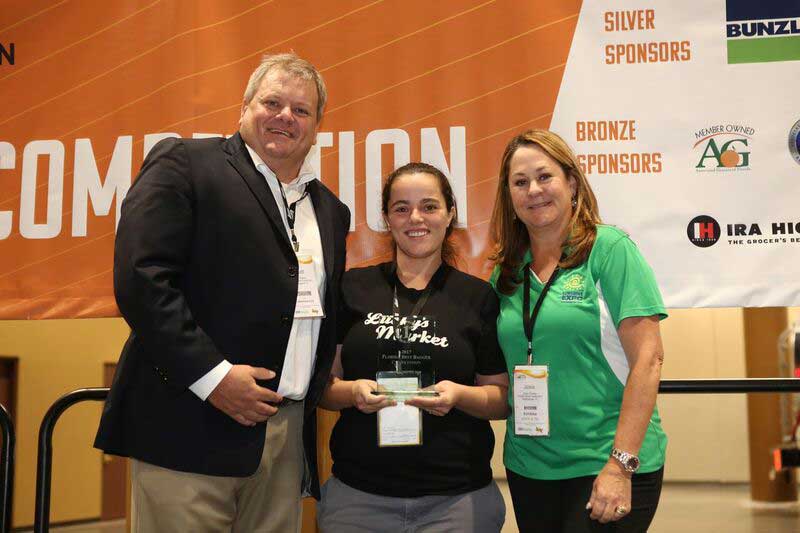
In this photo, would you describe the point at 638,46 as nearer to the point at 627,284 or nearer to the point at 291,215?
the point at 627,284

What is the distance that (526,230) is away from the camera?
2586mm

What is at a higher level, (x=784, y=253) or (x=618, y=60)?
(x=618, y=60)

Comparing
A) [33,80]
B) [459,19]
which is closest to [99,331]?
[33,80]

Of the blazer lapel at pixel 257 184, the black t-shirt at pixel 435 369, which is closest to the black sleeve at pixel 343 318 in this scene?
the black t-shirt at pixel 435 369

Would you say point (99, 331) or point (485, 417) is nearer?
point (485, 417)

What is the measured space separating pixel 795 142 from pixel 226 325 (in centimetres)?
227

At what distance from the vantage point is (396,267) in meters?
2.60

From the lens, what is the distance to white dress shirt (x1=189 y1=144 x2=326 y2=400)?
229 centimetres

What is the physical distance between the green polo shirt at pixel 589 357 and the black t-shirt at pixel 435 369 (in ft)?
0.54

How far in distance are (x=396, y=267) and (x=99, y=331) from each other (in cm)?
901

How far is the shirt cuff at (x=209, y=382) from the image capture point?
6.69ft

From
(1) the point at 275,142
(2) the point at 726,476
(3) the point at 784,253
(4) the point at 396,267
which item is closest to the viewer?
(1) the point at 275,142

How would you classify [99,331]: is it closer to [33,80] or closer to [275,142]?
[33,80]

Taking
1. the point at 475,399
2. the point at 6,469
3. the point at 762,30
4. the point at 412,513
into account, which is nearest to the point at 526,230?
the point at 475,399
